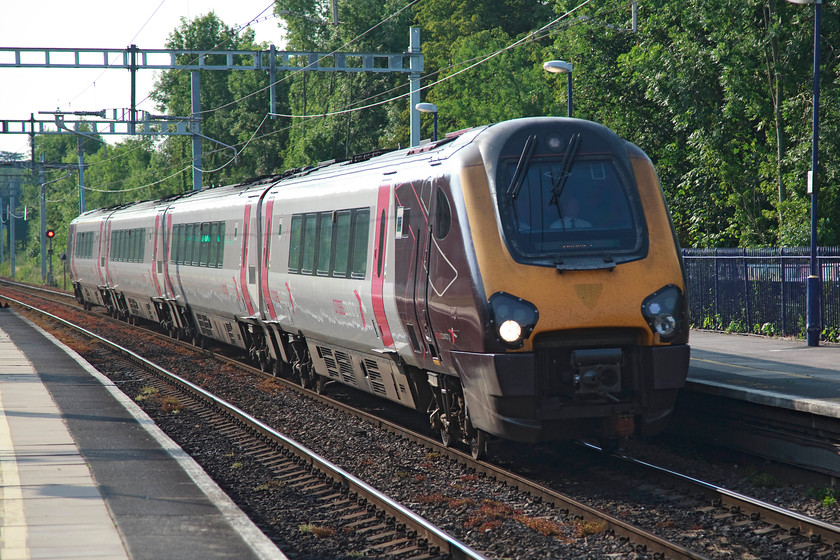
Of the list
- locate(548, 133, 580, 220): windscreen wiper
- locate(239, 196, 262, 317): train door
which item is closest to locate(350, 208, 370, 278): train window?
locate(548, 133, 580, 220): windscreen wiper

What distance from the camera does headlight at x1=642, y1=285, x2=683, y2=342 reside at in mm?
9492

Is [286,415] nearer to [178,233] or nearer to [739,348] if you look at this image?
[739,348]

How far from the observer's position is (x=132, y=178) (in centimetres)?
9569

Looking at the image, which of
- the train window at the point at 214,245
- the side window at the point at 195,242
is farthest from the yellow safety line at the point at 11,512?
the side window at the point at 195,242

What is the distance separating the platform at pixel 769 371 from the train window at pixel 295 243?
5.89m

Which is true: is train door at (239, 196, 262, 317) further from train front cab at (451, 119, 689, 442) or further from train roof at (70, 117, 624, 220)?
train front cab at (451, 119, 689, 442)

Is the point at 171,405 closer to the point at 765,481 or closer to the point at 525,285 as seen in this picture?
the point at 525,285

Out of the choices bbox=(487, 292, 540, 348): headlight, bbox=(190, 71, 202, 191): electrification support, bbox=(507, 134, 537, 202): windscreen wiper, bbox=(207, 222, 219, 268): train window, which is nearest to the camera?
bbox=(487, 292, 540, 348): headlight

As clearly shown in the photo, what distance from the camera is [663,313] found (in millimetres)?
9523

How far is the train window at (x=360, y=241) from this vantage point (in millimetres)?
12703

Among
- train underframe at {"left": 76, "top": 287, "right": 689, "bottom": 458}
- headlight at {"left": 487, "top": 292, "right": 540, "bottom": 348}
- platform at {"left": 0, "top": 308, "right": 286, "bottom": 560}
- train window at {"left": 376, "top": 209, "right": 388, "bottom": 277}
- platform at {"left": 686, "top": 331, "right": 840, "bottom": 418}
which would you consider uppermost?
train window at {"left": 376, "top": 209, "right": 388, "bottom": 277}

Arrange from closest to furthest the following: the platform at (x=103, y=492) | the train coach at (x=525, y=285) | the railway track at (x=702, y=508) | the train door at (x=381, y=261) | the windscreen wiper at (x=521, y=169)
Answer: the platform at (x=103, y=492)
the railway track at (x=702, y=508)
the train coach at (x=525, y=285)
the windscreen wiper at (x=521, y=169)
the train door at (x=381, y=261)

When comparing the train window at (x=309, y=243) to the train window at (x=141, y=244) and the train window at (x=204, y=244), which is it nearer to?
the train window at (x=204, y=244)

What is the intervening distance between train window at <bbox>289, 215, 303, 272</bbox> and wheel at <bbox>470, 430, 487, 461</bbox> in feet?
19.3
